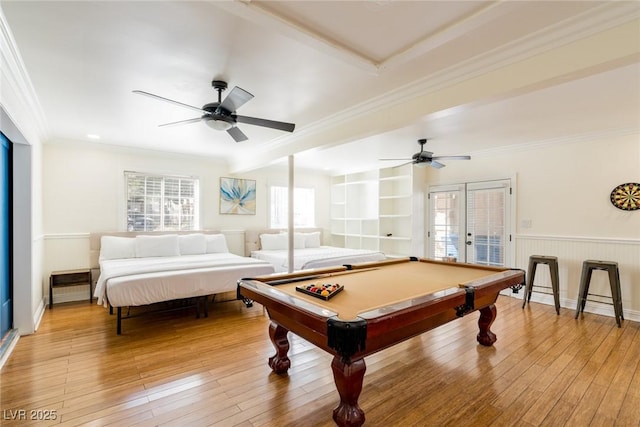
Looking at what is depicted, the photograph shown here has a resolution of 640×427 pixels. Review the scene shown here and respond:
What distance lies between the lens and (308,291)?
215 centimetres

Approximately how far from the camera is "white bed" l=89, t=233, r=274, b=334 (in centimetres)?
333

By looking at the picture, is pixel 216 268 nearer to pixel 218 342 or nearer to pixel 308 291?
pixel 218 342

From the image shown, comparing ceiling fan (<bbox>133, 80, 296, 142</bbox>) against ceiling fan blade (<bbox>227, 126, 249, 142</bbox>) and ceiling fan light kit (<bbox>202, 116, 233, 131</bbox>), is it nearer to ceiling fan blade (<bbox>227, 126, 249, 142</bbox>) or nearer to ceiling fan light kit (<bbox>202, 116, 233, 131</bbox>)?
ceiling fan light kit (<bbox>202, 116, 233, 131</bbox>)

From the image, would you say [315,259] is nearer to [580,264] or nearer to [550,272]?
[550,272]

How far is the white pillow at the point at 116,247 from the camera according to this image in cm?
467

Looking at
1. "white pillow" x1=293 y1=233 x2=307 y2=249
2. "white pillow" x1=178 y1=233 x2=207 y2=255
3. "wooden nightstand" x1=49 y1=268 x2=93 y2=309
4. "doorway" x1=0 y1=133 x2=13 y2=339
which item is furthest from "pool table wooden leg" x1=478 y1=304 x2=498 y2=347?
"wooden nightstand" x1=49 y1=268 x2=93 y2=309

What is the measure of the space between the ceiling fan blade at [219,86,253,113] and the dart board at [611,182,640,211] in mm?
4814

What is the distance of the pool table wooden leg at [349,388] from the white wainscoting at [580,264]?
4164 mm

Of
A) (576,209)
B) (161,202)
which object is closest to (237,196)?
(161,202)

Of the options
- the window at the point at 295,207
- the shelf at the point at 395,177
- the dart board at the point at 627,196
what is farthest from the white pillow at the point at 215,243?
the dart board at the point at 627,196

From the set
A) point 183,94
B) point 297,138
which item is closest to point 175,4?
point 183,94

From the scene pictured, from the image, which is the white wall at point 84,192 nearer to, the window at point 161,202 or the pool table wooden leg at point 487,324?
the window at point 161,202

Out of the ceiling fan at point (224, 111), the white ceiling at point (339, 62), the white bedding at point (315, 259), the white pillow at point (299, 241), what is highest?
the white ceiling at point (339, 62)

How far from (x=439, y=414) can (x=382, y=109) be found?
259 centimetres
